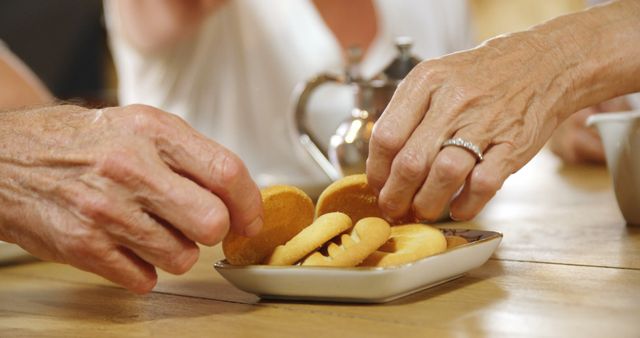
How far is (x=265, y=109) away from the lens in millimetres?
2863

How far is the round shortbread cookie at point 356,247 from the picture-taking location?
70cm

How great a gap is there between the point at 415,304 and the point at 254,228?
0.50ft

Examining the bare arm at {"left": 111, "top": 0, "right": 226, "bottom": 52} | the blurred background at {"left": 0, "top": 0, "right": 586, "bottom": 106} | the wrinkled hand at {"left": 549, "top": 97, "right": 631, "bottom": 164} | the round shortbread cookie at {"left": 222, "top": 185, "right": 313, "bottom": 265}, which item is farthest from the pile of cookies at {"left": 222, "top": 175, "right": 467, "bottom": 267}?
the blurred background at {"left": 0, "top": 0, "right": 586, "bottom": 106}

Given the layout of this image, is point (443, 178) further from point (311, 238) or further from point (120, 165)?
point (120, 165)

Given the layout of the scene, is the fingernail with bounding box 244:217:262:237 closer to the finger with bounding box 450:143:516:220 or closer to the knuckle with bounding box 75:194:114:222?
the knuckle with bounding box 75:194:114:222

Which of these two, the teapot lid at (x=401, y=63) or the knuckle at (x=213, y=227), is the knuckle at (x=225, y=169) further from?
the teapot lid at (x=401, y=63)

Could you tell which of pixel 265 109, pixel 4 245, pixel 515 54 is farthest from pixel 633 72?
pixel 265 109

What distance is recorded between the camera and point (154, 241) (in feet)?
2.40

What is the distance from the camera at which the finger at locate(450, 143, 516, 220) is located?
2.73ft

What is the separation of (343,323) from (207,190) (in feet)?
0.54

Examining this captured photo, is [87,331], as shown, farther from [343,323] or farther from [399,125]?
[399,125]

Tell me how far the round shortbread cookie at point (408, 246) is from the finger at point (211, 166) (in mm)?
117

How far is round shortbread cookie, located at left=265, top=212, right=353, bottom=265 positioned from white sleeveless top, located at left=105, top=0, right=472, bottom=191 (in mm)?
1841

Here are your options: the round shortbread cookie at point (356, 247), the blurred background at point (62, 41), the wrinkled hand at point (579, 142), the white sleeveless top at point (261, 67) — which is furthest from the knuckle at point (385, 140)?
the blurred background at point (62, 41)
